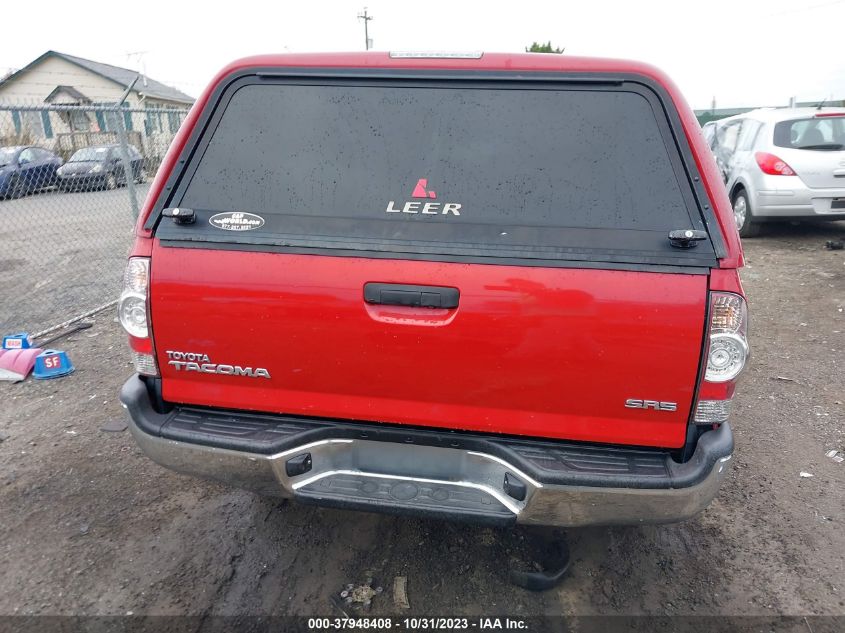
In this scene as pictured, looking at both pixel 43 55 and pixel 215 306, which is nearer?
pixel 215 306

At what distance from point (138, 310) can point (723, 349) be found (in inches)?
84.1

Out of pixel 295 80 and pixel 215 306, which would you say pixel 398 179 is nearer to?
pixel 295 80

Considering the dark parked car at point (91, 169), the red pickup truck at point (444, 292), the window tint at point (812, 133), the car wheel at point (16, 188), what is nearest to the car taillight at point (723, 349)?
the red pickup truck at point (444, 292)

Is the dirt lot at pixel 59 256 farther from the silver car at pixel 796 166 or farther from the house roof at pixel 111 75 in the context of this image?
the house roof at pixel 111 75

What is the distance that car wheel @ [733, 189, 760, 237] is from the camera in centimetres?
945

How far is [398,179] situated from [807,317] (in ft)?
19.4

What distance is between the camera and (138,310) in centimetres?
238

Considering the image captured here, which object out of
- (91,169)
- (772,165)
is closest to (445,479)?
(772,165)

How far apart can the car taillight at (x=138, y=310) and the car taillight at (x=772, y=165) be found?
896 cm

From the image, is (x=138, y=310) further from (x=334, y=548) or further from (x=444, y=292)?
(x=334, y=548)

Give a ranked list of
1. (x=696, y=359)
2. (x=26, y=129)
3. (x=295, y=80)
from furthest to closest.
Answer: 1. (x=26, y=129)
2. (x=295, y=80)
3. (x=696, y=359)

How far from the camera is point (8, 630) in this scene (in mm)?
2439

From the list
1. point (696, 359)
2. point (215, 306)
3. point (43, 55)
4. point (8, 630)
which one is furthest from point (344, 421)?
point (43, 55)

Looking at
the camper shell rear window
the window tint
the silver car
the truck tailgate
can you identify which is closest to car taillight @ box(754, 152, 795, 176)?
the silver car
